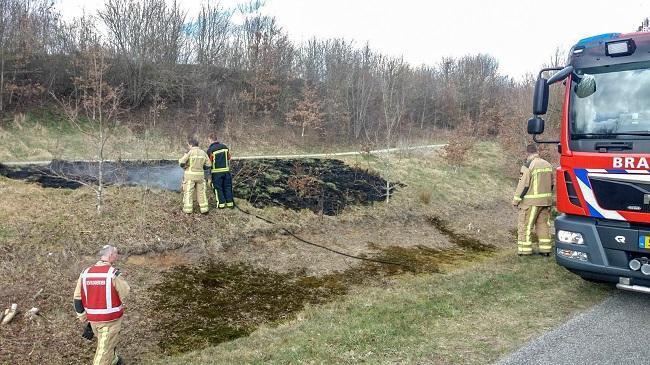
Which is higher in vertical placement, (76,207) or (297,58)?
(297,58)

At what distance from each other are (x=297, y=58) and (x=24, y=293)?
3211 cm

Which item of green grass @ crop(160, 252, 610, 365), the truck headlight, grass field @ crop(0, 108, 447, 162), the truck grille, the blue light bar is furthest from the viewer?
grass field @ crop(0, 108, 447, 162)

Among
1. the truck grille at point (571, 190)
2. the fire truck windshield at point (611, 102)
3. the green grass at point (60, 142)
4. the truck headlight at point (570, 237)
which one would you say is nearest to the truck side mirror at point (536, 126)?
the fire truck windshield at point (611, 102)

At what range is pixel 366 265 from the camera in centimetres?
1087

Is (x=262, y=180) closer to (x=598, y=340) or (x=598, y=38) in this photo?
(x=598, y=38)

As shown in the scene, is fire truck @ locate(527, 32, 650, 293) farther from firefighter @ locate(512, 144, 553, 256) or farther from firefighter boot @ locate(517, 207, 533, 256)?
firefighter boot @ locate(517, 207, 533, 256)

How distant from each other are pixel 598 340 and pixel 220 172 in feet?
29.9

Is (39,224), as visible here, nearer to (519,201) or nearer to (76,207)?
(76,207)

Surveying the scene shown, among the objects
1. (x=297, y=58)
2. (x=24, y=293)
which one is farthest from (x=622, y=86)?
(x=297, y=58)

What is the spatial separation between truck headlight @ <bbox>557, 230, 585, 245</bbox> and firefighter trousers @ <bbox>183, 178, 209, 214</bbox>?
8044 millimetres

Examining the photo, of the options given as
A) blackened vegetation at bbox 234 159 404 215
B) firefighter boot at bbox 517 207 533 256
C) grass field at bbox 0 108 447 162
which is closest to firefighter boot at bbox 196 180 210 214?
blackened vegetation at bbox 234 159 404 215

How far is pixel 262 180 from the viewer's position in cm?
1535

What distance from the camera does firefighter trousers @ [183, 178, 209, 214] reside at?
11.3 m

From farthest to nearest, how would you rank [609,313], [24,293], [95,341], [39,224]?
1. [39,224]
2. [24,293]
3. [95,341]
4. [609,313]
